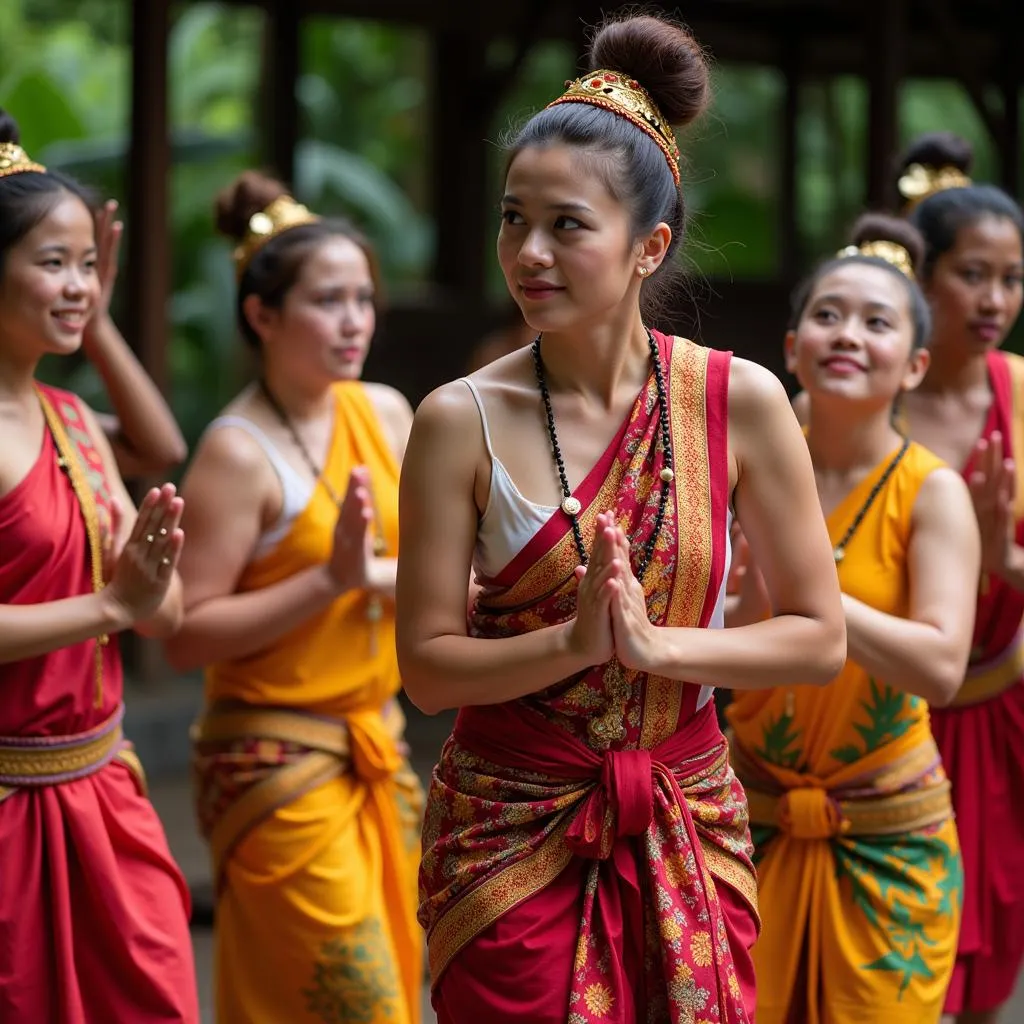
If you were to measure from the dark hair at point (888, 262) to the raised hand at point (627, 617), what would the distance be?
140cm

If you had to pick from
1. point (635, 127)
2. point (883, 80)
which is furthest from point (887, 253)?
point (883, 80)

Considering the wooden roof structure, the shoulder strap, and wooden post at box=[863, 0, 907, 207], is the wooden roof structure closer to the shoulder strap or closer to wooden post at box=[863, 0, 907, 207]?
wooden post at box=[863, 0, 907, 207]

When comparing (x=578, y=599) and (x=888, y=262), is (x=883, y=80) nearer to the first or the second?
(x=888, y=262)

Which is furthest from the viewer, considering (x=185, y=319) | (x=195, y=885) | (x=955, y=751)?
(x=185, y=319)

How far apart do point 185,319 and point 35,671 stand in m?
6.01

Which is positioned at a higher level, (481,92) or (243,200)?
(481,92)

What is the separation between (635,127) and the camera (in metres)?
2.50

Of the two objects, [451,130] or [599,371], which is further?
[451,130]

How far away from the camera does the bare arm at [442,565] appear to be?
2.43 m

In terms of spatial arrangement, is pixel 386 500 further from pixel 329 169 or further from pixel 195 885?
pixel 329 169

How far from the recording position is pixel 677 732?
2.55 metres

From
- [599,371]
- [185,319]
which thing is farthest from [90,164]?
[599,371]

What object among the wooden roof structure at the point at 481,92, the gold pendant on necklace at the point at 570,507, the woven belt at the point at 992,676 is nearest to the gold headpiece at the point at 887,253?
the woven belt at the point at 992,676

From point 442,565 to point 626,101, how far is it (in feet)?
2.19
